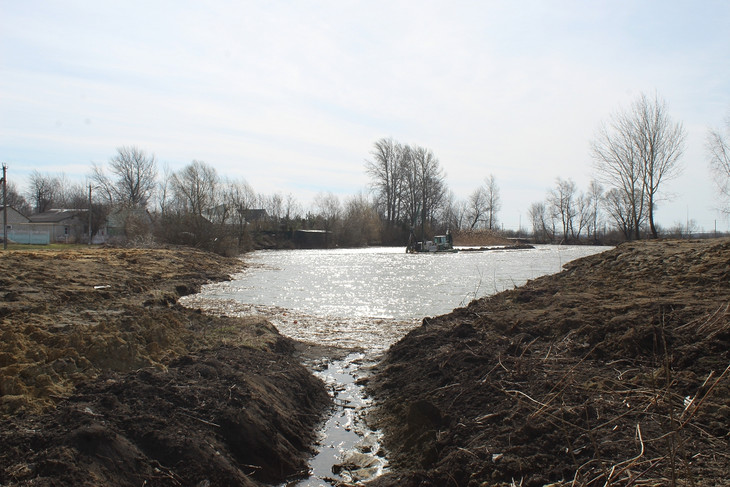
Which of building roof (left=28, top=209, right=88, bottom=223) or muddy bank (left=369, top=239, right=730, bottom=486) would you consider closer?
muddy bank (left=369, top=239, right=730, bottom=486)

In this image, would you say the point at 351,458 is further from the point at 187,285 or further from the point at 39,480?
the point at 187,285

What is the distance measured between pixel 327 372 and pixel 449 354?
216 cm

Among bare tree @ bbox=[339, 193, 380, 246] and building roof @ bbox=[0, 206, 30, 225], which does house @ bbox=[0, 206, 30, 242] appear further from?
bare tree @ bbox=[339, 193, 380, 246]

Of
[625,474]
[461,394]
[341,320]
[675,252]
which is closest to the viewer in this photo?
[625,474]

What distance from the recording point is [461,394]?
16.6 ft

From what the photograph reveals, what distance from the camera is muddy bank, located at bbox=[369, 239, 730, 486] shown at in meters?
3.12

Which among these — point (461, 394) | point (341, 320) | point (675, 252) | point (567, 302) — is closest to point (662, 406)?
point (461, 394)

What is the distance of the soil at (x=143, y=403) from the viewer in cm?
344

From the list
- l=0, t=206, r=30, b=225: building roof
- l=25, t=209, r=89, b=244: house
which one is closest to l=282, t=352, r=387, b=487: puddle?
l=25, t=209, r=89, b=244: house

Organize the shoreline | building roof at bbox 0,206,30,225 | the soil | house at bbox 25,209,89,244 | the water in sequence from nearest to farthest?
the shoreline
the soil
the water
building roof at bbox 0,206,30,225
house at bbox 25,209,89,244

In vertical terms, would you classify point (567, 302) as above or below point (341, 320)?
above

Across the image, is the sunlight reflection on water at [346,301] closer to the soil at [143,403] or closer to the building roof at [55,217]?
the soil at [143,403]

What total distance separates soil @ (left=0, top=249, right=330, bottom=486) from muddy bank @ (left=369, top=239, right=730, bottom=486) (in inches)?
45.9

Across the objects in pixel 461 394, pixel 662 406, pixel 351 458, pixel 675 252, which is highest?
pixel 675 252
